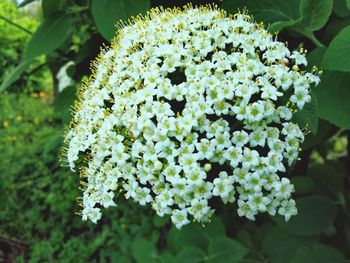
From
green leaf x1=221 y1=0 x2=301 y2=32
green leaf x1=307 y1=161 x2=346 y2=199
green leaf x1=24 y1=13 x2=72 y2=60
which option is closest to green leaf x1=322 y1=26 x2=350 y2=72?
green leaf x1=221 y1=0 x2=301 y2=32

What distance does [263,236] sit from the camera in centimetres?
298

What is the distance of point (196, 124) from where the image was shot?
1.28m

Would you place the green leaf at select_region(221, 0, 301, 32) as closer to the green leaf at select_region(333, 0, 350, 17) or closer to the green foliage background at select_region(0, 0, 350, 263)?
the green foliage background at select_region(0, 0, 350, 263)

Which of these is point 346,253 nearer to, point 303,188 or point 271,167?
point 303,188

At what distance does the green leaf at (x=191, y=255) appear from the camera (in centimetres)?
236

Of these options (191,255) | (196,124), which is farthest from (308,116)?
(191,255)

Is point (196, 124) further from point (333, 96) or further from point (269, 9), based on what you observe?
point (269, 9)

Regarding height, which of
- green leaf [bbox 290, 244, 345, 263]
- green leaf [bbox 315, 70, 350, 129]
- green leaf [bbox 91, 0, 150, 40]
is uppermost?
green leaf [bbox 91, 0, 150, 40]

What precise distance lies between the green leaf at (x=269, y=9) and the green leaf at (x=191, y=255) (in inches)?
44.7

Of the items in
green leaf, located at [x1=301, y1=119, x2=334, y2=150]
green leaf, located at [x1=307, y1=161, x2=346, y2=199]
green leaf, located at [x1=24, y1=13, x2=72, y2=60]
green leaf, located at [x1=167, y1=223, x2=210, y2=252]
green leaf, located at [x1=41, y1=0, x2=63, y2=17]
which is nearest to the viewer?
green leaf, located at [x1=301, y1=119, x2=334, y2=150]

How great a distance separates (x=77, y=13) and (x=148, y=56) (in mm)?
1154

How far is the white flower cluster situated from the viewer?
4.23 feet

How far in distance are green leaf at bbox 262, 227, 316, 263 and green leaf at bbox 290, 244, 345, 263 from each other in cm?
15

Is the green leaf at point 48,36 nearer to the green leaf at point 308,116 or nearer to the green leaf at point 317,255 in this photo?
the green leaf at point 308,116
